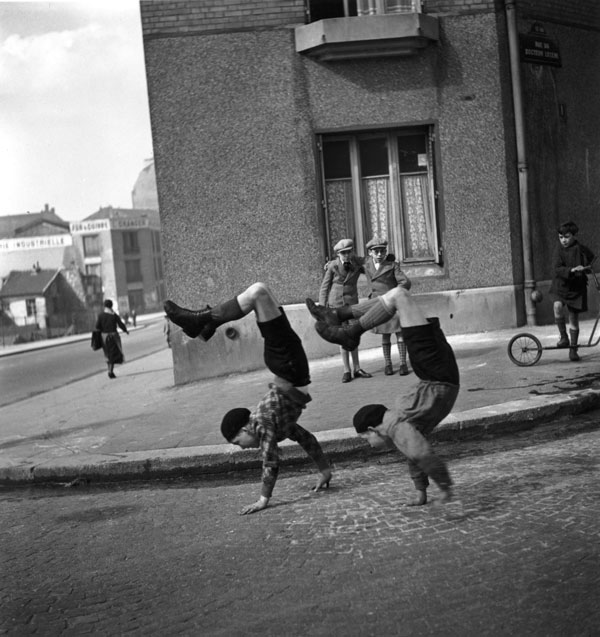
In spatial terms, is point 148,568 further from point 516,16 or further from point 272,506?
→ point 516,16

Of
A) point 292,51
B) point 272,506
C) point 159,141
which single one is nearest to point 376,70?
point 292,51

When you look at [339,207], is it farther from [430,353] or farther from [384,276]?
[430,353]

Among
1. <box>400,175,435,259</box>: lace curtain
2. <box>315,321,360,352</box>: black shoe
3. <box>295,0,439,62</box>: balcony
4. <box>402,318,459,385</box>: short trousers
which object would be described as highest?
<box>295,0,439,62</box>: balcony

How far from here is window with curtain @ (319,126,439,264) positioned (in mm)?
12484

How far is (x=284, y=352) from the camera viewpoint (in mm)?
5484

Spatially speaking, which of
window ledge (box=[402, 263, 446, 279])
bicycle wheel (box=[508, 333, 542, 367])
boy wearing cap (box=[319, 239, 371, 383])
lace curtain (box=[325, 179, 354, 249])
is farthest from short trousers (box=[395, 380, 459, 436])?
lace curtain (box=[325, 179, 354, 249])

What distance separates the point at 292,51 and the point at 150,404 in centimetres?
554

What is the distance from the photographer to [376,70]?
39.8 ft

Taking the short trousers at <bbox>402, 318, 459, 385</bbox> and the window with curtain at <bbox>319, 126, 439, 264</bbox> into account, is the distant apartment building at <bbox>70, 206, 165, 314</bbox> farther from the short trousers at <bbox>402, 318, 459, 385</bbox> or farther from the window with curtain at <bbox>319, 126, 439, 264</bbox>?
the short trousers at <bbox>402, 318, 459, 385</bbox>

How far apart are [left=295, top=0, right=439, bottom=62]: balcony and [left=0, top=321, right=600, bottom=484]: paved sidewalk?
14.3 ft

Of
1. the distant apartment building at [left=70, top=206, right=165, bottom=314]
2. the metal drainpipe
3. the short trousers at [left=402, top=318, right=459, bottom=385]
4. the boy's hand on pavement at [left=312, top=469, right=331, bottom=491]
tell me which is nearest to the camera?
the short trousers at [left=402, top=318, right=459, bottom=385]

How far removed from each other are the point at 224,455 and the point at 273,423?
5.43 feet

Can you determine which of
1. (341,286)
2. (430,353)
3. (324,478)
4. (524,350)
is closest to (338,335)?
(430,353)

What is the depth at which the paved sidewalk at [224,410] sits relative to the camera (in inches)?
281
